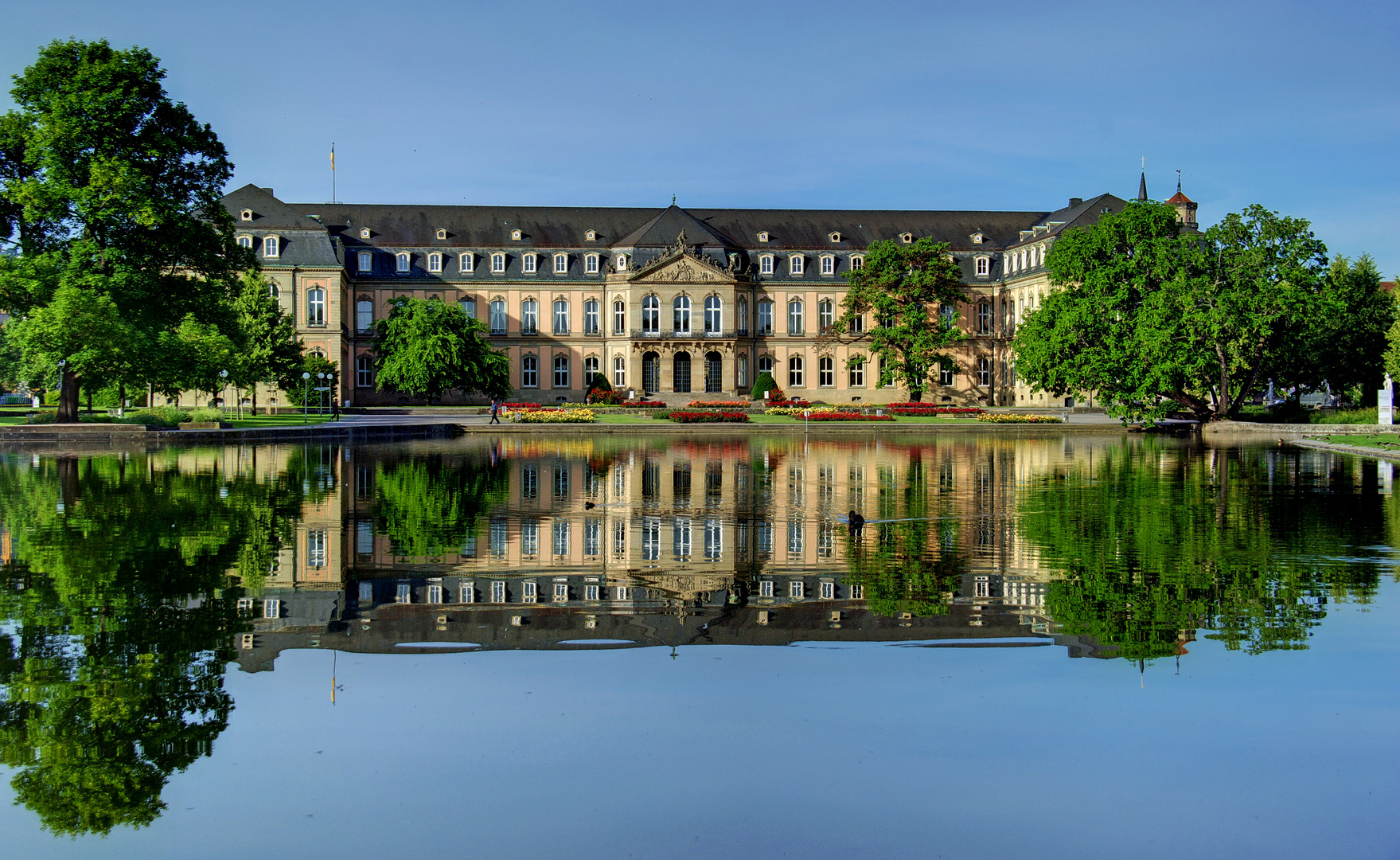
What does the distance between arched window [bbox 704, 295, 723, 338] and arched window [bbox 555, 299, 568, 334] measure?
10670 mm

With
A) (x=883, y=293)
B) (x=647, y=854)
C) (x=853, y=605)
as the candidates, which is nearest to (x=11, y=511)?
(x=853, y=605)

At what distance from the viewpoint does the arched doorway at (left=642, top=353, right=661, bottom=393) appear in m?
85.9

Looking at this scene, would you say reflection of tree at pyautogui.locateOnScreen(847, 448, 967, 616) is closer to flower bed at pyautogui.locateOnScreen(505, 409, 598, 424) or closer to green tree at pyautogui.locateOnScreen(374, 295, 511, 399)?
flower bed at pyautogui.locateOnScreen(505, 409, 598, 424)

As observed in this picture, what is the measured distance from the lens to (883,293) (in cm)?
8238

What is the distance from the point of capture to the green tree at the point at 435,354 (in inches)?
2611

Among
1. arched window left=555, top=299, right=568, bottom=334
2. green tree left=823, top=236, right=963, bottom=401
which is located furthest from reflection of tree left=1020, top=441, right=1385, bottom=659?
arched window left=555, top=299, right=568, bottom=334

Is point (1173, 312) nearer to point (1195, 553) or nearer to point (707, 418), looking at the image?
point (707, 418)

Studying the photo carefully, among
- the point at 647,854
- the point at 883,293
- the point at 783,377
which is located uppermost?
the point at 883,293

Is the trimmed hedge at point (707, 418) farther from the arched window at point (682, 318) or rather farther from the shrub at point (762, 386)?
the arched window at point (682, 318)

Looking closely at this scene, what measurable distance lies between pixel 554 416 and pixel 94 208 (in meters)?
22.7

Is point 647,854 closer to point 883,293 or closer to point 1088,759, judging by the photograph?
point 1088,759

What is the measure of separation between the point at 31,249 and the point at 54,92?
5294mm

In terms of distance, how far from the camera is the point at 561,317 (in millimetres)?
88375

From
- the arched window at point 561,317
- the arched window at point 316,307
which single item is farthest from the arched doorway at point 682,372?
the arched window at point 316,307
